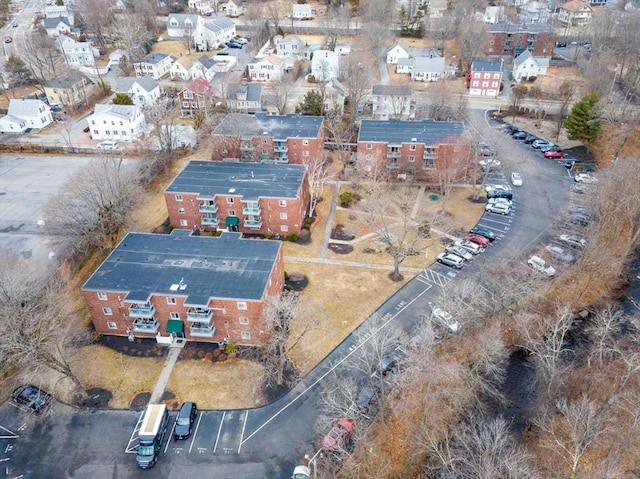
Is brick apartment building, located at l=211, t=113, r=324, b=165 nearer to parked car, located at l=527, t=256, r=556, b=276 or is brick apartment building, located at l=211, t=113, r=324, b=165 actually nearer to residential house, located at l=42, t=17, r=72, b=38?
parked car, located at l=527, t=256, r=556, b=276

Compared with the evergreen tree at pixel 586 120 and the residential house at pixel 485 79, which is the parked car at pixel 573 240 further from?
the residential house at pixel 485 79

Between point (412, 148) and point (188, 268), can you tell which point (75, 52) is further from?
point (188, 268)

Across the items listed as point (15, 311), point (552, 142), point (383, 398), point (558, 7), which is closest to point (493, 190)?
point (552, 142)

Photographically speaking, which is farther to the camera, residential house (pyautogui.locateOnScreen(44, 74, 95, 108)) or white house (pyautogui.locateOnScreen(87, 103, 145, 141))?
residential house (pyautogui.locateOnScreen(44, 74, 95, 108))

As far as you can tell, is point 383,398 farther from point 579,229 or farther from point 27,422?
point 579,229

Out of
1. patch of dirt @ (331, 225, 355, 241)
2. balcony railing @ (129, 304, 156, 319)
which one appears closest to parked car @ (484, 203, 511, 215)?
patch of dirt @ (331, 225, 355, 241)

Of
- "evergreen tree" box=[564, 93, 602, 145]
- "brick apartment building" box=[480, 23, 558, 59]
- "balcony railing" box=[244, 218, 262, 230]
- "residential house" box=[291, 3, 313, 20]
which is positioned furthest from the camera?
"residential house" box=[291, 3, 313, 20]

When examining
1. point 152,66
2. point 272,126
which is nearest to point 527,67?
point 272,126
